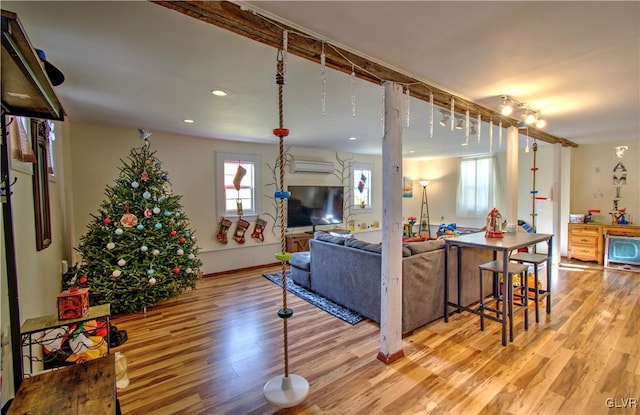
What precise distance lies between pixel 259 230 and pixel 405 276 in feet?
10.9

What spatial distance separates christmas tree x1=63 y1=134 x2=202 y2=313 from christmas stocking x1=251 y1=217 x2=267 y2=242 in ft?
5.89

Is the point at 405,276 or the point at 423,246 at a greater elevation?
the point at 423,246

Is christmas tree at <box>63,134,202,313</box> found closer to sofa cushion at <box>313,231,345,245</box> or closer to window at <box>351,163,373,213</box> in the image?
sofa cushion at <box>313,231,345,245</box>

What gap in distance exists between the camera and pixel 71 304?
175 centimetres

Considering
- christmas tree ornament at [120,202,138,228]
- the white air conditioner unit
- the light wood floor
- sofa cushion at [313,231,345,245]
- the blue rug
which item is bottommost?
the light wood floor

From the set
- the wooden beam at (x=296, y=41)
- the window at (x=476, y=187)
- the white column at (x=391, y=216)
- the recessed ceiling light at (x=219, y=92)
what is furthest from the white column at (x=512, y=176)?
the recessed ceiling light at (x=219, y=92)

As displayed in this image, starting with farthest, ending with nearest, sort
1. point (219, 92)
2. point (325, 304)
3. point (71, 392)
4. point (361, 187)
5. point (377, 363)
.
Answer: point (361, 187)
point (325, 304)
point (219, 92)
point (377, 363)
point (71, 392)

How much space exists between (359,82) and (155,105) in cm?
211

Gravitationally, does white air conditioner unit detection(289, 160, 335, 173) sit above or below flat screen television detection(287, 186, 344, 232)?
above

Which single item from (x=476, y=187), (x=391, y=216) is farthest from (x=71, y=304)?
(x=476, y=187)

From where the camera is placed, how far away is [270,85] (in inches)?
99.0

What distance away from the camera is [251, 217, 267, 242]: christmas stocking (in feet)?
17.7

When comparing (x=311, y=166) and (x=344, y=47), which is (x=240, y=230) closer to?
(x=311, y=166)

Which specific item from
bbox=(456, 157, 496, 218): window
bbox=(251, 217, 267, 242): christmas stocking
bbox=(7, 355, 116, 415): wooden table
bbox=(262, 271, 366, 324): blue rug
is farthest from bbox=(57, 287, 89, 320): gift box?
bbox=(456, 157, 496, 218): window
